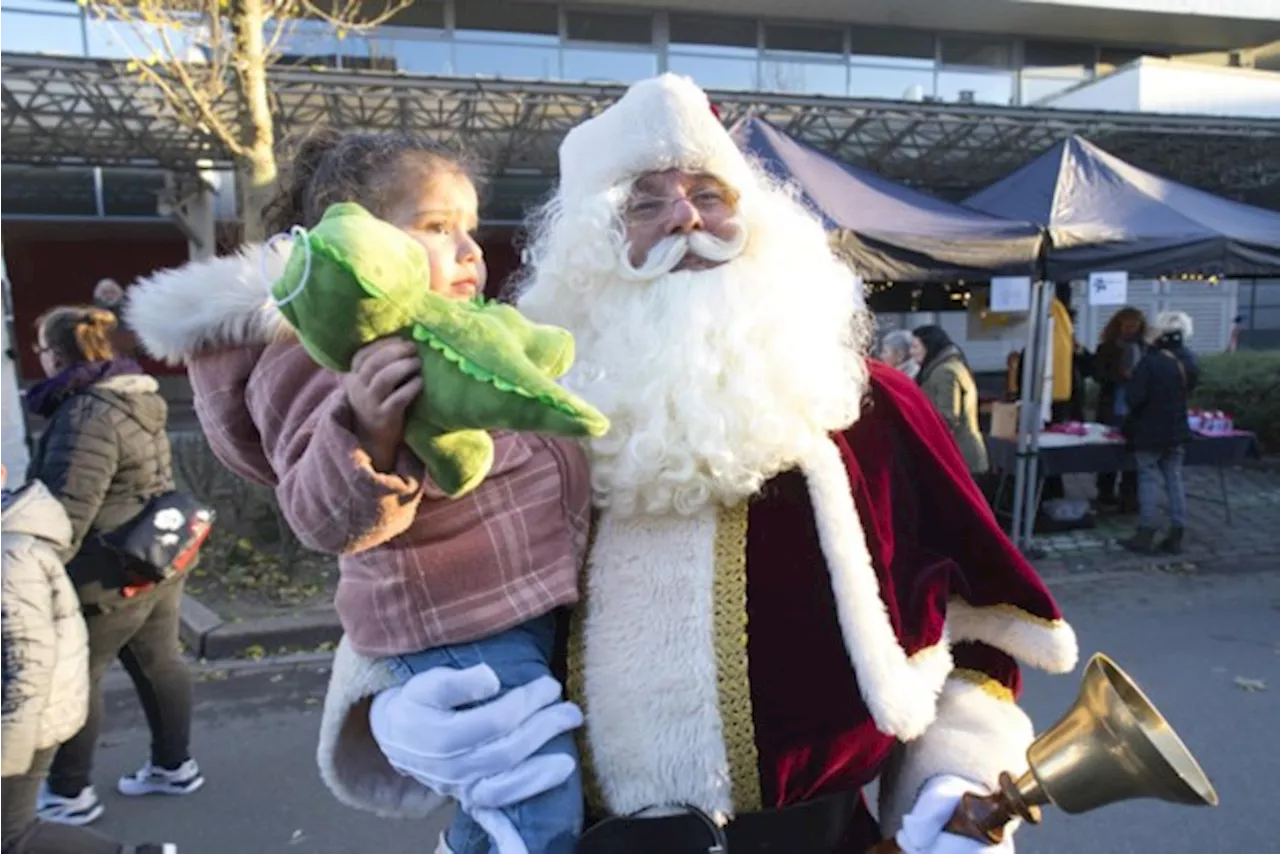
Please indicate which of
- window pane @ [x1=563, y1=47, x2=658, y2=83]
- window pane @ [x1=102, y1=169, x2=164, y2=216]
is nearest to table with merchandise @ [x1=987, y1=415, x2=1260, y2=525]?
window pane @ [x1=563, y1=47, x2=658, y2=83]

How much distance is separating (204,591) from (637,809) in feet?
18.0

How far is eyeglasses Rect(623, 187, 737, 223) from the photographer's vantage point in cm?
145

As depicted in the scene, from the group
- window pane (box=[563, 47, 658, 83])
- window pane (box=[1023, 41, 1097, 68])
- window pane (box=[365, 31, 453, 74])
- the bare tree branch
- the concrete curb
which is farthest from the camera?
window pane (box=[1023, 41, 1097, 68])

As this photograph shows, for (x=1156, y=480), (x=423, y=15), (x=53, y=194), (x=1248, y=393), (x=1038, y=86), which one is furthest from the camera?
(x=1038, y=86)

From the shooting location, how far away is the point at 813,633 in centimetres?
129

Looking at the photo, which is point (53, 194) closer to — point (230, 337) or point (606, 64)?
point (606, 64)

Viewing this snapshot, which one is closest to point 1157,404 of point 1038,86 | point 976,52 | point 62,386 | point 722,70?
point 62,386

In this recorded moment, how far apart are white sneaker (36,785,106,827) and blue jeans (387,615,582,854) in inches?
118

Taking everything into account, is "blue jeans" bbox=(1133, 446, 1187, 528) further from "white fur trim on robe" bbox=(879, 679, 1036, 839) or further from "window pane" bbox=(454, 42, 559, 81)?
"window pane" bbox=(454, 42, 559, 81)

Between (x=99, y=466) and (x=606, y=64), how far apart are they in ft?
51.1

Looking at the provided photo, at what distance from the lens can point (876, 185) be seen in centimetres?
697

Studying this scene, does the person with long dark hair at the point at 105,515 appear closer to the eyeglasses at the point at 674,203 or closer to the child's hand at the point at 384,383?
the eyeglasses at the point at 674,203

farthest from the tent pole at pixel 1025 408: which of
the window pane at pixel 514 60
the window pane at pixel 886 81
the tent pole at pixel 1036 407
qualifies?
the window pane at pixel 886 81

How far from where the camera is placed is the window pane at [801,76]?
17.9m
